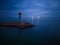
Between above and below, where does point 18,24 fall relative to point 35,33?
above

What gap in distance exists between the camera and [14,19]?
1.04 m

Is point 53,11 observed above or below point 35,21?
above

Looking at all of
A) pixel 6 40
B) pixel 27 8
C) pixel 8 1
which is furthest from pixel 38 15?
pixel 6 40

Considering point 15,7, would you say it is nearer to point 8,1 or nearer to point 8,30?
point 8,1

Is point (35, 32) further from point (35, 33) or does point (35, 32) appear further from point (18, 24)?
point (18, 24)

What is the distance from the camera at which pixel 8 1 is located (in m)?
1.05

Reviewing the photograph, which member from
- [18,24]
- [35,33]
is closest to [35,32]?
[35,33]

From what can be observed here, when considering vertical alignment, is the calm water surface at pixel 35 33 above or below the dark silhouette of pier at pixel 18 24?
below

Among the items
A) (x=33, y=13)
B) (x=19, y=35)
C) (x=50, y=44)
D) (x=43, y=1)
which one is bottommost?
(x=50, y=44)

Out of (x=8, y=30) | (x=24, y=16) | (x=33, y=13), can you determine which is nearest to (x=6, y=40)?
(x=8, y=30)

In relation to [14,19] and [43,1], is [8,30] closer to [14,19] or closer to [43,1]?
[14,19]

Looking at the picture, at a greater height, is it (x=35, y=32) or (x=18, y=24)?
(x=18, y=24)

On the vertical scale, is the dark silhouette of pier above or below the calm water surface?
above

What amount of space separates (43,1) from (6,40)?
28.8 inches
